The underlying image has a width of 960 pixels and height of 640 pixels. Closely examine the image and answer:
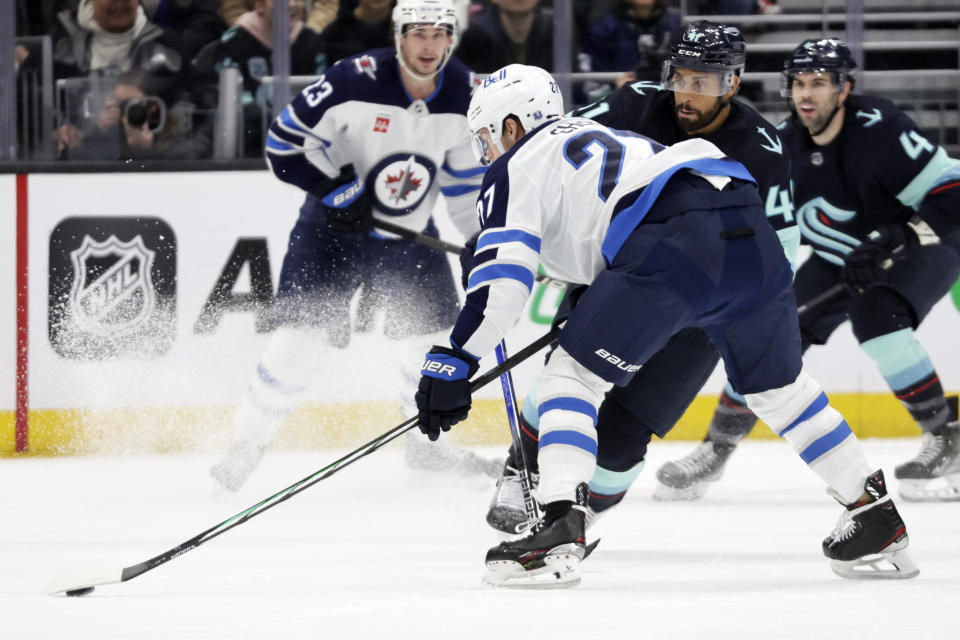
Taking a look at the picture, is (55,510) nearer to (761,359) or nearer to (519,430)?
(519,430)

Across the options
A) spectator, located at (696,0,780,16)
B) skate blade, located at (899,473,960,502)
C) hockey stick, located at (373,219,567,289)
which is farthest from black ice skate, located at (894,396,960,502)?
spectator, located at (696,0,780,16)

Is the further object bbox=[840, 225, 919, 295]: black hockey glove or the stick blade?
bbox=[840, 225, 919, 295]: black hockey glove

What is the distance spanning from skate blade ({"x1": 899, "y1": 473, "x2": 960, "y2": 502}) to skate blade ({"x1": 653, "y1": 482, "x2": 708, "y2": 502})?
1.70 ft

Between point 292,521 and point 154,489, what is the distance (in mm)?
763

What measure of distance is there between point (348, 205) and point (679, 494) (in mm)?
1177

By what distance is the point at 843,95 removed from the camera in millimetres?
3898

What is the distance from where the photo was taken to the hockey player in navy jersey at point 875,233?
12.6ft

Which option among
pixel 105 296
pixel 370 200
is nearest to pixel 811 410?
pixel 370 200

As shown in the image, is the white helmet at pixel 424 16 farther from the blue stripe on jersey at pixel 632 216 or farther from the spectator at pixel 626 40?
the blue stripe on jersey at pixel 632 216

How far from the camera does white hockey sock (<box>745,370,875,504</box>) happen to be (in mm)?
2617

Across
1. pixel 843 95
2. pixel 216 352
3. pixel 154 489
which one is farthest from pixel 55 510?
pixel 843 95

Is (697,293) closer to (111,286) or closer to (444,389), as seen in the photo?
(444,389)

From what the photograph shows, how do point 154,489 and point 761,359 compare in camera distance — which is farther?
point 154,489

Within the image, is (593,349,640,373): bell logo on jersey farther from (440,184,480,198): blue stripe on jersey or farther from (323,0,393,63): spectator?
(323,0,393,63): spectator
